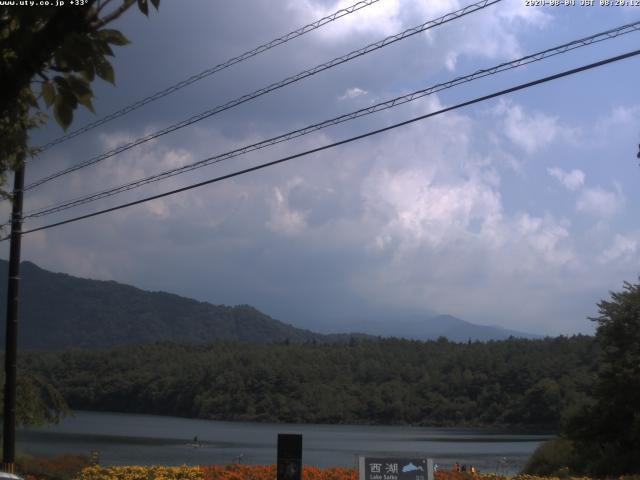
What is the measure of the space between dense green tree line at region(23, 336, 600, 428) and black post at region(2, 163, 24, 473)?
77.0 m

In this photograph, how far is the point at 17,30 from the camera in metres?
4.16

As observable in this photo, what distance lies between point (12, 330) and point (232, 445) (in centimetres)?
4491

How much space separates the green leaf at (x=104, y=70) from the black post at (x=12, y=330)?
1560 cm

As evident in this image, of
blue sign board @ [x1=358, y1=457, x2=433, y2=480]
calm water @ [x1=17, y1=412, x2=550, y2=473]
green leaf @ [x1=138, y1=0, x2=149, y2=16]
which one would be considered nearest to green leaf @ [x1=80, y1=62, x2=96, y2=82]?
green leaf @ [x1=138, y1=0, x2=149, y2=16]

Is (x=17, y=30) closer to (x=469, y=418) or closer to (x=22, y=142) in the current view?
(x=22, y=142)

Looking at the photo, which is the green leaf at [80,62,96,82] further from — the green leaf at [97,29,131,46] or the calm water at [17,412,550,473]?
the calm water at [17,412,550,473]

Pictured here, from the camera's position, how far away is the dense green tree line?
325ft

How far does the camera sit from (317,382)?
11588 centimetres

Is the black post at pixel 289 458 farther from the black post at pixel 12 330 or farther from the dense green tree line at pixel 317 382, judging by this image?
the dense green tree line at pixel 317 382

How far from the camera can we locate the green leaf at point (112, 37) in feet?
13.6

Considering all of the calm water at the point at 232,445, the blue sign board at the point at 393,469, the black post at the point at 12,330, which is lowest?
the calm water at the point at 232,445

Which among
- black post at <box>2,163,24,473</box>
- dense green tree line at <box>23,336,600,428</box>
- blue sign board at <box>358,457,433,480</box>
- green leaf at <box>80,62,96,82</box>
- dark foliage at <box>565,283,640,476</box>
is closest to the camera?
green leaf at <box>80,62,96,82</box>

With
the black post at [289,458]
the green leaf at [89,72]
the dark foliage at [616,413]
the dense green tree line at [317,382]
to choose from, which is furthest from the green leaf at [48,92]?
the dense green tree line at [317,382]

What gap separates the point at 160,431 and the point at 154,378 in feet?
124
